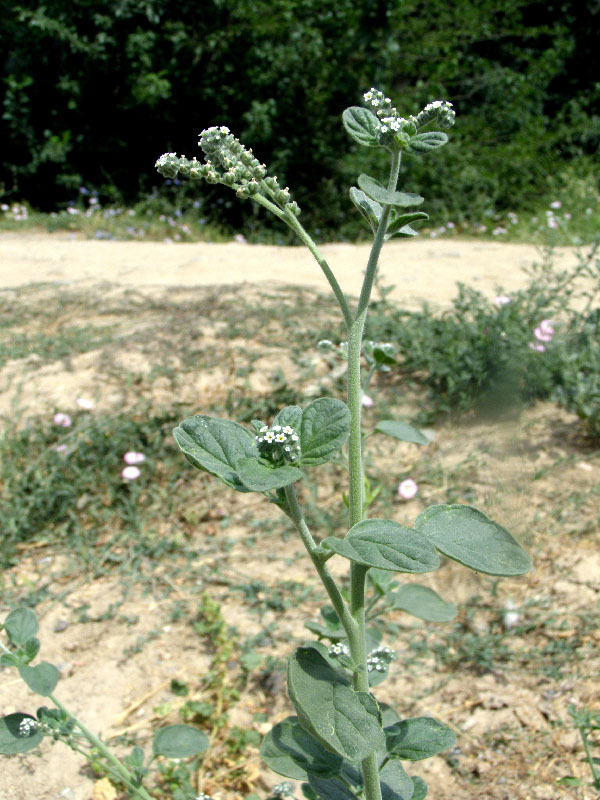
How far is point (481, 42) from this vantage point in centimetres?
1112

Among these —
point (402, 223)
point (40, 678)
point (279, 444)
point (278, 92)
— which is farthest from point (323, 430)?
point (278, 92)

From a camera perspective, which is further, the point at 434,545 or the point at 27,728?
the point at 27,728

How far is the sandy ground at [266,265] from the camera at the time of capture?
5.13 meters

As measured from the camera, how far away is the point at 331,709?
39.0 inches

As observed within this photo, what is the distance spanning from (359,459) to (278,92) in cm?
1002

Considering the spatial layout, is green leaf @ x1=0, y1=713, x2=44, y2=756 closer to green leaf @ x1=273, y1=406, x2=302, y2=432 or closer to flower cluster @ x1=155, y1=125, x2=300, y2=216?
green leaf @ x1=273, y1=406, x2=302, y2=432

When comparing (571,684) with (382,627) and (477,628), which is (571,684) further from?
(382,627)

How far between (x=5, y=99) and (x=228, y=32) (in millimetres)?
3404

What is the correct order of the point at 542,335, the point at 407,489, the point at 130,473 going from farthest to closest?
the point at 542,335, the point at 130,473, the point at 407,489

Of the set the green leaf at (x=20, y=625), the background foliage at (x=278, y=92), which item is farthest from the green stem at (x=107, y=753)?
the background foliage at (x=278, y=92)

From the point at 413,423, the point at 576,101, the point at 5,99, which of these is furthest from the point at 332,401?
the point at 576,101

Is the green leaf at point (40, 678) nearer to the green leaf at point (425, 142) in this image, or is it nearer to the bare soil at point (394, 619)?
the bare soil at point (394, 619)

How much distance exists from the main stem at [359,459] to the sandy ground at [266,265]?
135 inches

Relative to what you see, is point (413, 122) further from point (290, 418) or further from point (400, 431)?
point (400, 431)
